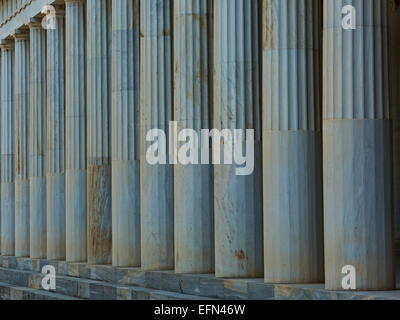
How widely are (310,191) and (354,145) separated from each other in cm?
523

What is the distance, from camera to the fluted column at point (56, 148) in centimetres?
7650

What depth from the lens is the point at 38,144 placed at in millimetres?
82438

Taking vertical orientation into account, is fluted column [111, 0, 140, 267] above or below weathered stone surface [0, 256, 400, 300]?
above

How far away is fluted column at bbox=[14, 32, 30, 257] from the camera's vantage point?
8831 cm

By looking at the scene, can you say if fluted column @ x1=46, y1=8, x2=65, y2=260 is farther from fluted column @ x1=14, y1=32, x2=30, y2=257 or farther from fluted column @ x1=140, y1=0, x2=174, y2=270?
fluted column @ x1=140, y1=0, x2=174, y2=270

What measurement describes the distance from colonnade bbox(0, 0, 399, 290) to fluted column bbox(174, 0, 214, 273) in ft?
0.23

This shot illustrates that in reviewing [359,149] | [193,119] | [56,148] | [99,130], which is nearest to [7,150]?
[56,148]

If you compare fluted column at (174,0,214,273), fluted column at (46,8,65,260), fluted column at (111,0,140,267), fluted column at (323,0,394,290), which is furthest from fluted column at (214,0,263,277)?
fluted column at (46,8,65,260)

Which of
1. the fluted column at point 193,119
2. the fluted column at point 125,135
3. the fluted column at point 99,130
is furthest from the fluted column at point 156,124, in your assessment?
the fluted column at point 99,130

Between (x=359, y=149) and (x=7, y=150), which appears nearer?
(x=359, y=149)

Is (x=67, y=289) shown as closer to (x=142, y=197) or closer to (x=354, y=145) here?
(x=142, y=197)

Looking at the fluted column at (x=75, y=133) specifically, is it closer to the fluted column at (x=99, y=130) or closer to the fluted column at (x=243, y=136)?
the fluted column at (x=99, y=130)

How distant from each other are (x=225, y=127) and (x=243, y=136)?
0.89 meters

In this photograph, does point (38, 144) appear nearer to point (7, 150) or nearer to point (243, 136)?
point (7, 150)
